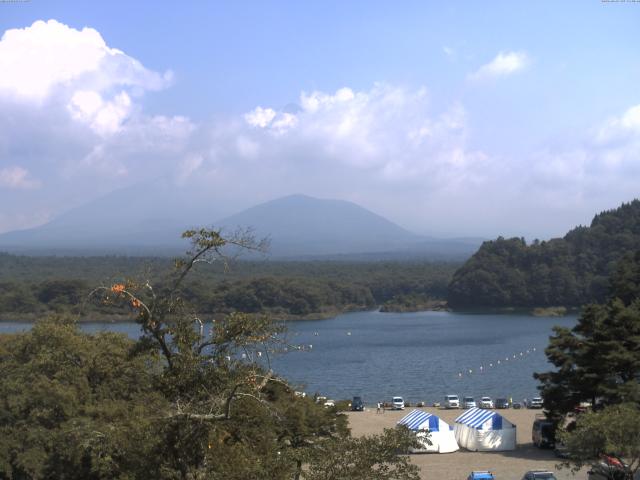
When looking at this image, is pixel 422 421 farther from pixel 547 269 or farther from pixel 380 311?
pixel 380 311

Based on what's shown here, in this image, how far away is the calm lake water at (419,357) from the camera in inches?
1043

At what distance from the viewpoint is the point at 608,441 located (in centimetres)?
809

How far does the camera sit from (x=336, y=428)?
12.1 m

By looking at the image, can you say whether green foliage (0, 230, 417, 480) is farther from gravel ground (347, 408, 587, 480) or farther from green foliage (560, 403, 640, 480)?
gravel ground (347, 408, 587, 480)

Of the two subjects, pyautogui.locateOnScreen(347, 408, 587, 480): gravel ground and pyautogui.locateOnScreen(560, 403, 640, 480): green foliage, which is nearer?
pyautogui.locateOnScreen(560, 403, 640, 480): green foliage

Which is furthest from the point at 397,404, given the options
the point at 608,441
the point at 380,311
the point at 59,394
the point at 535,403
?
the point at 380,311

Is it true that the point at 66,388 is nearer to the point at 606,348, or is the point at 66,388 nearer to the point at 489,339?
the point at 606,348

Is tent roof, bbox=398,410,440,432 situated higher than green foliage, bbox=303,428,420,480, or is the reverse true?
green foliage, bbox=303,428,420,480

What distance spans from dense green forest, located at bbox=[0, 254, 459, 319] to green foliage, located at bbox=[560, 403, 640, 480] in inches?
1084

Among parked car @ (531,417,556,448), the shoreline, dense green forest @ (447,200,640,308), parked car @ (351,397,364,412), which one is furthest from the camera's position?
dense green forest @ (447,200,640,308)

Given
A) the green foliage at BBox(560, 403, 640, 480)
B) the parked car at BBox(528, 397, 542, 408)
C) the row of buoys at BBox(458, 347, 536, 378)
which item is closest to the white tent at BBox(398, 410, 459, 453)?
the green foliage at BBox(560, 403, 640, 480)

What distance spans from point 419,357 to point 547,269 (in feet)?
87.7

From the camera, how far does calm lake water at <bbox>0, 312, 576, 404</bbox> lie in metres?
26.5

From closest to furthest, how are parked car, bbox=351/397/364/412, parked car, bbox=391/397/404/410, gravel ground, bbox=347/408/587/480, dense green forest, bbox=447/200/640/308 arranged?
1. gravel ground, bbox=347/408/587/480
2. parked car, bbox=351/397/364/412
3. parked car, bbox=391/397/404/410
4. dense green forest, bbox=447/200/640/308
